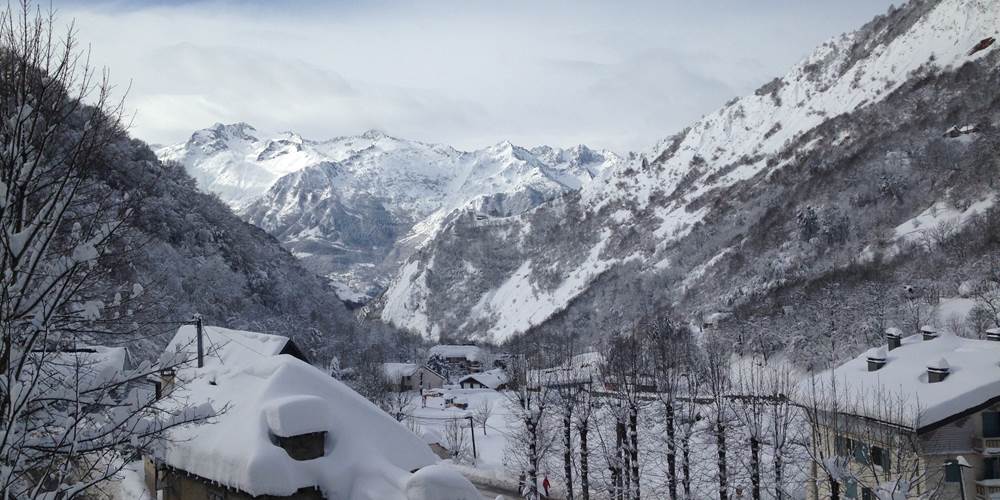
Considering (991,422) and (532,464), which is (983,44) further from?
(532,464)

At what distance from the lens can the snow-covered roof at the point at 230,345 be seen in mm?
19344

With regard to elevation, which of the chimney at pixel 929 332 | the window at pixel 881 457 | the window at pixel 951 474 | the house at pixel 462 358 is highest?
the house at pixel 462 358

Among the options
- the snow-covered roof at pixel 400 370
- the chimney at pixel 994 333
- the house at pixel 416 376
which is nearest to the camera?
the chimney at pixel 994 333

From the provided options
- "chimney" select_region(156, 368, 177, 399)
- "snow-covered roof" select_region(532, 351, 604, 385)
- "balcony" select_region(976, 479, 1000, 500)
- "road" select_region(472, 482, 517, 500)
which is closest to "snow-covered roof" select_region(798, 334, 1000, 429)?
"balcony" select_region(976, 479, 1000, 500)

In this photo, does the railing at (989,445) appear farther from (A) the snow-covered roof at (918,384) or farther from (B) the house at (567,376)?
(B) the house at (567,376)

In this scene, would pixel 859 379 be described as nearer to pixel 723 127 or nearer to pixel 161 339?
pixel 161 339

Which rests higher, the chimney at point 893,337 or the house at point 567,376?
the chimney at point 893,337

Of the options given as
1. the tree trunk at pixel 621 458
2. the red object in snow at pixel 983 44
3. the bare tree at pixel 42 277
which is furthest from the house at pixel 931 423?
the red object in snow at pixel 983 44

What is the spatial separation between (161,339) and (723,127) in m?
172

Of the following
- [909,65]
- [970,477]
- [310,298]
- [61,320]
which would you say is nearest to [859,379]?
[970,477]

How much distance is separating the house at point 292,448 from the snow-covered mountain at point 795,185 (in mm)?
87675

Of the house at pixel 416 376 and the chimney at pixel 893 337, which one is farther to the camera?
the house at pixel 416 376

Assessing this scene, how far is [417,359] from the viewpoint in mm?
135000

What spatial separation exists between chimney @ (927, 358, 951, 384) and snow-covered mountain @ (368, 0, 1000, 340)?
7267 centimetres
